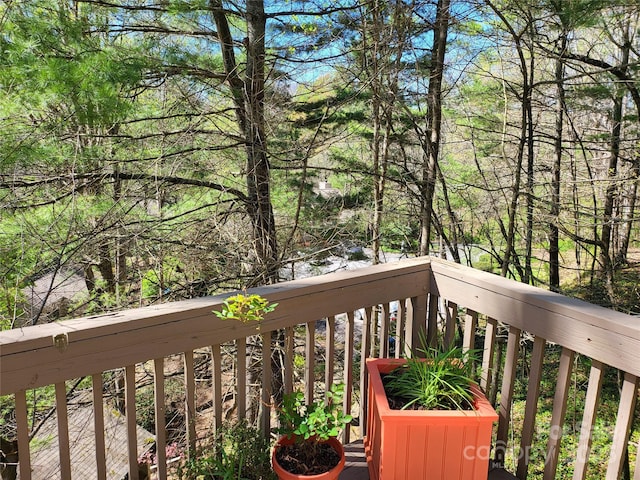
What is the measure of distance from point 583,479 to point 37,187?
349 centimetres

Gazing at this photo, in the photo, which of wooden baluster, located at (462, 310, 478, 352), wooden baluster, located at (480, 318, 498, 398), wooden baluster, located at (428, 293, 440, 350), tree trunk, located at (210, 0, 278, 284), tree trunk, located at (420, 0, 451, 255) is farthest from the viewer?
tree trunk, located at (420, 0, 451, 255)

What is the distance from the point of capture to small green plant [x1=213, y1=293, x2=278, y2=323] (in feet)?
4.61

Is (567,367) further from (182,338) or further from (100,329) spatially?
(100,329)

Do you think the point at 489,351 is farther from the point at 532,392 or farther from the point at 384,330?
the point at 384,330

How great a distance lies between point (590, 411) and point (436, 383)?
0.48 metres

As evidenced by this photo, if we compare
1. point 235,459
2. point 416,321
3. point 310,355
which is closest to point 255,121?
point 416,321

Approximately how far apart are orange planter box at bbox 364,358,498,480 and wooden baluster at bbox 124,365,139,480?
0.78 meters

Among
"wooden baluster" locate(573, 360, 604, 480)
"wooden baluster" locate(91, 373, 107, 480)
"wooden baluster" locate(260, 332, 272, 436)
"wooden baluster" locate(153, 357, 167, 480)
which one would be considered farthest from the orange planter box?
"wooden baluster" locate(91, 373, 107, 480)

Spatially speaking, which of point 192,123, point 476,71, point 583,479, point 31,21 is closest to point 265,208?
point 192,123

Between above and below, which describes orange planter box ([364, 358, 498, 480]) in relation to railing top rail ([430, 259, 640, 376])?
below

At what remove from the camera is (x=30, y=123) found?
2.77 metres

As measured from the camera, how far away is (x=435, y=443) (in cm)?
143

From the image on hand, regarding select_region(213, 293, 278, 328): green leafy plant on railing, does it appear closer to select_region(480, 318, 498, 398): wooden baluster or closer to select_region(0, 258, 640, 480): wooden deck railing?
select_region(0, 258, 640, 480): wooden deck railing

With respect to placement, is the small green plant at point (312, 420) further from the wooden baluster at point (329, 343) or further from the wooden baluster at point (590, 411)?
the wooden baluster at point (590, 411)
